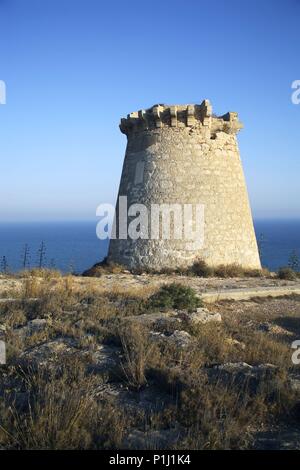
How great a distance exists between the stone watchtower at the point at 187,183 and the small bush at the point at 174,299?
5.44 m

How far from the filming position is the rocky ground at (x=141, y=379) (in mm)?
3928

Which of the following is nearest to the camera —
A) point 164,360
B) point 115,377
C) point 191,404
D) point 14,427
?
point 14,427

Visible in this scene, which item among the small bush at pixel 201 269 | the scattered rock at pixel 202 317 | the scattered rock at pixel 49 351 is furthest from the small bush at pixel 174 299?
the small bush at pixel 201 269

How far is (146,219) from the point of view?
1564cm

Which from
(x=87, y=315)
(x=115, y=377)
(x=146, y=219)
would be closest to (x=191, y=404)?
(x=115, y=377)

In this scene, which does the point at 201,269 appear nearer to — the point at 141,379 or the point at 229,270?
the point at 229,270

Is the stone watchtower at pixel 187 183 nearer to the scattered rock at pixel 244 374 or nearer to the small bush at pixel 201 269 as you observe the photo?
the small bush at pixel 201 269

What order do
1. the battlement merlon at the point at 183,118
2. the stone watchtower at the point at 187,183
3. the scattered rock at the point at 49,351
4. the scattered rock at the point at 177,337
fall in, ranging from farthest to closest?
the battlement merlon at the point at 183,118 < the stone watchtower at the point at 187,183 < the scattered rock at the point at 177,337 < the scattered rock at the point at 49,351

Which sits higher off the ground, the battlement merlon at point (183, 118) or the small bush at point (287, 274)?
the battlement merlon at point (183, 118)

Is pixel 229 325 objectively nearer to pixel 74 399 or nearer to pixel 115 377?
pixel 115 377

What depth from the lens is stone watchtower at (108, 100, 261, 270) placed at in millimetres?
15422

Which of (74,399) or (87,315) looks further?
(87,315)

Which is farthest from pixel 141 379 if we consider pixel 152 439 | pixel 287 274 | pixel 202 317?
pixel 287 274
